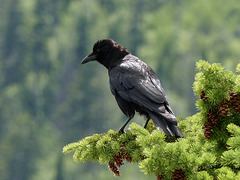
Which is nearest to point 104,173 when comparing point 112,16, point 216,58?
point 216,58

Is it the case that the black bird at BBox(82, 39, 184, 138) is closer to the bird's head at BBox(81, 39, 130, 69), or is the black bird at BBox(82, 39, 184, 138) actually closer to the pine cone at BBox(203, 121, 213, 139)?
the bird's head at BBox(81, 39, 130, 69)

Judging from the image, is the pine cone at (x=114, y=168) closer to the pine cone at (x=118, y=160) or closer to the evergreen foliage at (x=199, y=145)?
the evergreen foliage at (x=199, y=145)

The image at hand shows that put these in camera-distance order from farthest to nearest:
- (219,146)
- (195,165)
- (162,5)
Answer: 1. (162,5)
2. (219,146)
3. (195,165)

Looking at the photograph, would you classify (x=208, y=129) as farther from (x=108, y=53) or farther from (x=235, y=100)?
(x=108, y=53)

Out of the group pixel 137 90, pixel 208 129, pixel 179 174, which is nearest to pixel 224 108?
pixel 208 129

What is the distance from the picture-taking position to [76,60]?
146625mm

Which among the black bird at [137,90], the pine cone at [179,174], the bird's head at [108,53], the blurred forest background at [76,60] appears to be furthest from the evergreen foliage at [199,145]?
the blurred forest background at [76,60]

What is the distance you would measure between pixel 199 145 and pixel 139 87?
2140 mm

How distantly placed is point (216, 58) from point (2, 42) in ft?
242

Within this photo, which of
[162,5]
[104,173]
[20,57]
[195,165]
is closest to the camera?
[195,165]

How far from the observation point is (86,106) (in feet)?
447

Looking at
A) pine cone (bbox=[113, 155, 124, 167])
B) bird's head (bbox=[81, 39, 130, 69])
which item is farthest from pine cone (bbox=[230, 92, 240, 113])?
bird's head (bbox=[81, 39, 130, 69])

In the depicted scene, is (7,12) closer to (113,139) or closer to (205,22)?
(205,22)

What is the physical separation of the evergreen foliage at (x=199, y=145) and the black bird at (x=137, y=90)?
32 cm
